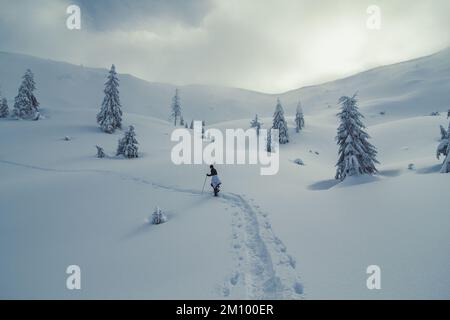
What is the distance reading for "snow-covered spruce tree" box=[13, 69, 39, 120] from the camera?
48312mm

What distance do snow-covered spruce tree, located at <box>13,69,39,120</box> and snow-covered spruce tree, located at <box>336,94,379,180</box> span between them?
57.3 meters

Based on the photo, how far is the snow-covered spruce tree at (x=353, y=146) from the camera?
695 inches

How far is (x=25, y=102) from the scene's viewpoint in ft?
161

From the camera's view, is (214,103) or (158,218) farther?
(214,103)

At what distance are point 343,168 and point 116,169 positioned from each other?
781 inches

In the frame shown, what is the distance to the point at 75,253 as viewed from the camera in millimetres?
9406

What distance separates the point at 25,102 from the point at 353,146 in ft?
197

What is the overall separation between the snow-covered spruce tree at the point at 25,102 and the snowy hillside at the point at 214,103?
7410 centimetres

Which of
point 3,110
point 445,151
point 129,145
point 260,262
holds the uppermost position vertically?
point 3,110

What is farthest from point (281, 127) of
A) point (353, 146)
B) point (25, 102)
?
point (25, 102)

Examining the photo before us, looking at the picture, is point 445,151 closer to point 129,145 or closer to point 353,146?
point 353,146

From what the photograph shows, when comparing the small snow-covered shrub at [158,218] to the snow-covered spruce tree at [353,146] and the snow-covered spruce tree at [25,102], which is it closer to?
the snow-covered spruce tree at [353,146]

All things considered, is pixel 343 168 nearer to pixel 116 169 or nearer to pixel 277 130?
pixel 116 169
